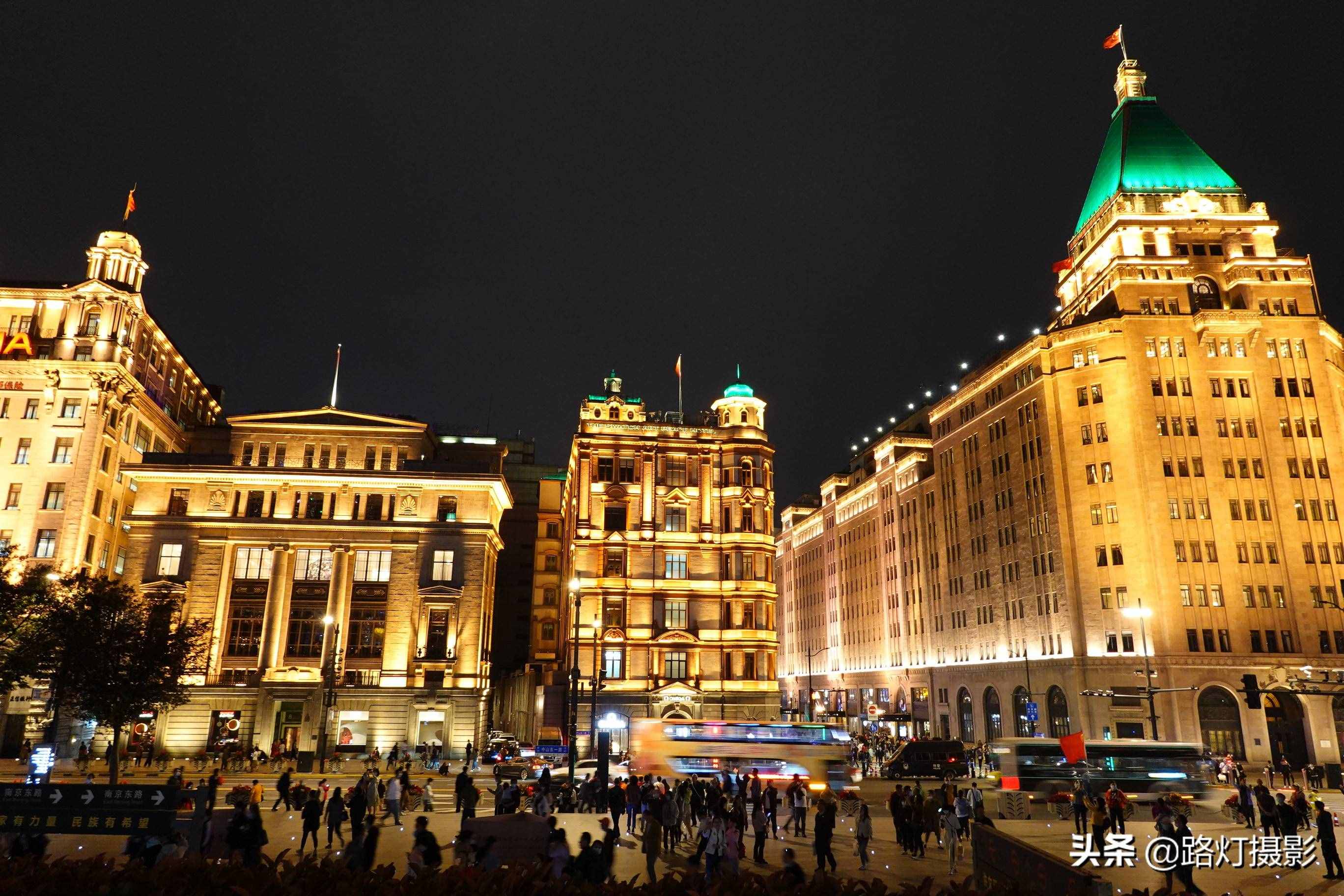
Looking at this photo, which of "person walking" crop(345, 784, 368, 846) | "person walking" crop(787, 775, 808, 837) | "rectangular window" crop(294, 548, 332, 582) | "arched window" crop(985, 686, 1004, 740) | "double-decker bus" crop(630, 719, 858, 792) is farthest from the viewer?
"arched window" crop(985, 686, 1004, 740)

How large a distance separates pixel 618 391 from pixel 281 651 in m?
34.3

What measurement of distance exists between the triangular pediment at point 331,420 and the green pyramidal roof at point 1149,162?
227 ft

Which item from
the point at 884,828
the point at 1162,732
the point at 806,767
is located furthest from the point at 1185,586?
the point at 884,828

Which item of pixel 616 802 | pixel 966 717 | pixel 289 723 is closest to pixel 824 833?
pixel 616 802

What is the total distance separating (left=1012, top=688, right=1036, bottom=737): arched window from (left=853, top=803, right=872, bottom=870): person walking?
5829 cm

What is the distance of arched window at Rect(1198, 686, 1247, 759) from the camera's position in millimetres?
66500

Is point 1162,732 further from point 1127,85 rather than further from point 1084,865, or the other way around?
point 1127,85

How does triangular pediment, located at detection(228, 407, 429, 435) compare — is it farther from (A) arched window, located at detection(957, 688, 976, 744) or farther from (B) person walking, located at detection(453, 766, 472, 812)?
(A) arched window, located at detection(957, 688, 976, 744)

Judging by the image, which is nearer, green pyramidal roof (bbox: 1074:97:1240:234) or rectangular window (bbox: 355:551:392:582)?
rectangular window (bbox: 355:551:392:582)

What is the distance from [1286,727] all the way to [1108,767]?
1473 inches

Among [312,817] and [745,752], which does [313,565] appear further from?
[312,817]

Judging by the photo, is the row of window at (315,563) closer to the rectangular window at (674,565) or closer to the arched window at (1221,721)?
the rectangular window at (674,565)

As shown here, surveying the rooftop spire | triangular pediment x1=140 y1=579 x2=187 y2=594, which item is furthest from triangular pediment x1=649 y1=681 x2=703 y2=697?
the rooftop spire

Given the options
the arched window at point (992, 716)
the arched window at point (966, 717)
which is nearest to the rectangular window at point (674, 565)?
the arched window at point (992, 716)
